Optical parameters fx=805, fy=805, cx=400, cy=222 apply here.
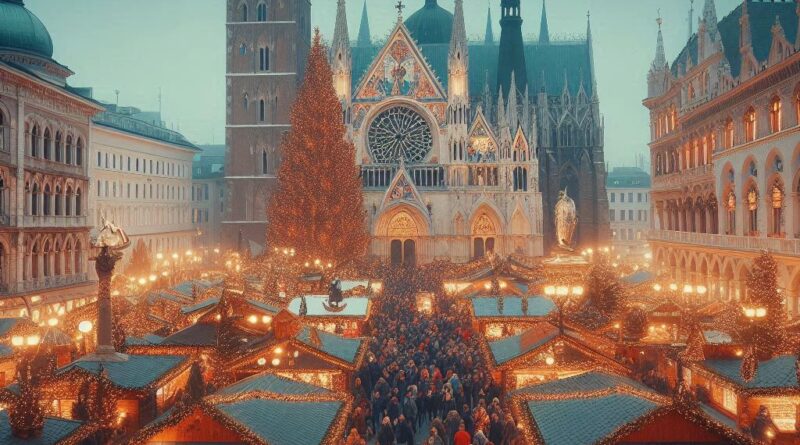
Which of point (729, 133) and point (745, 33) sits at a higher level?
point (745, 33)

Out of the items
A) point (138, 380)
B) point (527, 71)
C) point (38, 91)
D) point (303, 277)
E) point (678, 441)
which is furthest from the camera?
point (527, 71)

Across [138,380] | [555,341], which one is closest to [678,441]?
[555,341]

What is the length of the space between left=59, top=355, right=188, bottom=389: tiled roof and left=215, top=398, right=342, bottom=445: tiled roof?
3.97 metres

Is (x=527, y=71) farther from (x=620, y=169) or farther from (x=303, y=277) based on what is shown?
(x=620, y=169)

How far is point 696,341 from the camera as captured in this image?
18.0 meters

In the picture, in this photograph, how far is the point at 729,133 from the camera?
40.9 meters

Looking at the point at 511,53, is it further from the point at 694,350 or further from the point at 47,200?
the point at 694,350

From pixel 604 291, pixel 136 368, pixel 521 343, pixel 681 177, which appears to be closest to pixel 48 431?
pixel 136 368

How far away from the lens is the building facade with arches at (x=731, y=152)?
1305 inches

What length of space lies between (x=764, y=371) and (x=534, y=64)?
204ft

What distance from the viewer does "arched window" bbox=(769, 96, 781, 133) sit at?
34.2 metres

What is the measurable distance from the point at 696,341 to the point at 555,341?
10.2ft

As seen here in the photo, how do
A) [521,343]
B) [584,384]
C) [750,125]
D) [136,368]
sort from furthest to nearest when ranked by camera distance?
1. [750,125]
2. [521,343]
3. [136,368]
4. [584,384]

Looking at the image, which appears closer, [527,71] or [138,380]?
[138,380]
